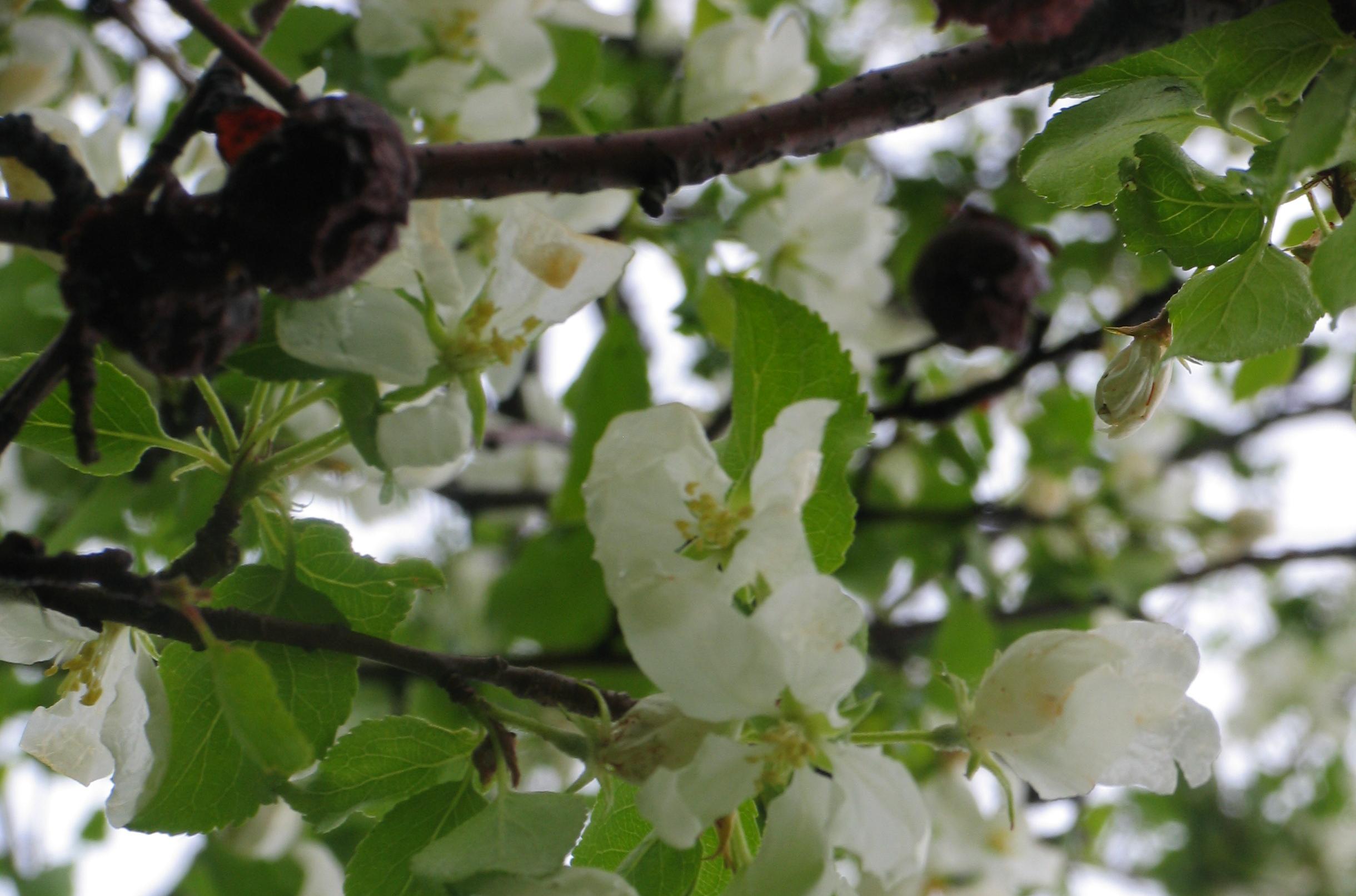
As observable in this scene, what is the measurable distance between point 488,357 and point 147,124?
1202mm

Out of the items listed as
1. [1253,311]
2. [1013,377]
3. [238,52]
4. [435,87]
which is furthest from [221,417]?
[1013,377]

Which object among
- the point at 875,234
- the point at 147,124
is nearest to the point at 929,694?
the point at 875,234

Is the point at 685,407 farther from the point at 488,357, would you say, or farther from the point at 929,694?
the point at 929,694

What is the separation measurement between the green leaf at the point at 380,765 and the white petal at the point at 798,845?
0.16m

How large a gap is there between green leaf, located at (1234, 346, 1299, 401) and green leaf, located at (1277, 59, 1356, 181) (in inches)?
31.6

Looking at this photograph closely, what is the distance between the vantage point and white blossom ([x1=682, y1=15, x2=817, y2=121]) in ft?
3.14

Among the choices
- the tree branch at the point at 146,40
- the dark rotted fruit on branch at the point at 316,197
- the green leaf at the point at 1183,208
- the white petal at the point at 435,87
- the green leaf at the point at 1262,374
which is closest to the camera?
the dark rotted fruit on branch at the point at 316,197

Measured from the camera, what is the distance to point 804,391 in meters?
0.54

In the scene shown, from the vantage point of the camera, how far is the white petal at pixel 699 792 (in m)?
0.44

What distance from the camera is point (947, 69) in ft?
1.56

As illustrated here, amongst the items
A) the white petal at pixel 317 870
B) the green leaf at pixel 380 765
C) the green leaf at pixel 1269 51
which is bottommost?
the white petal at pixel 317 870

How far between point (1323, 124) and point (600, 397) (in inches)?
26.8

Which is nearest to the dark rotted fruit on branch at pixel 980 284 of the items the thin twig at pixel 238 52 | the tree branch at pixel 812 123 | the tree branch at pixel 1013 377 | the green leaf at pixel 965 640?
the tree branch at pixel 1013 377

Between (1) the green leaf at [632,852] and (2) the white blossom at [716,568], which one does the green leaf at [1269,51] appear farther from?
(1) the green leaf at [632,852]
